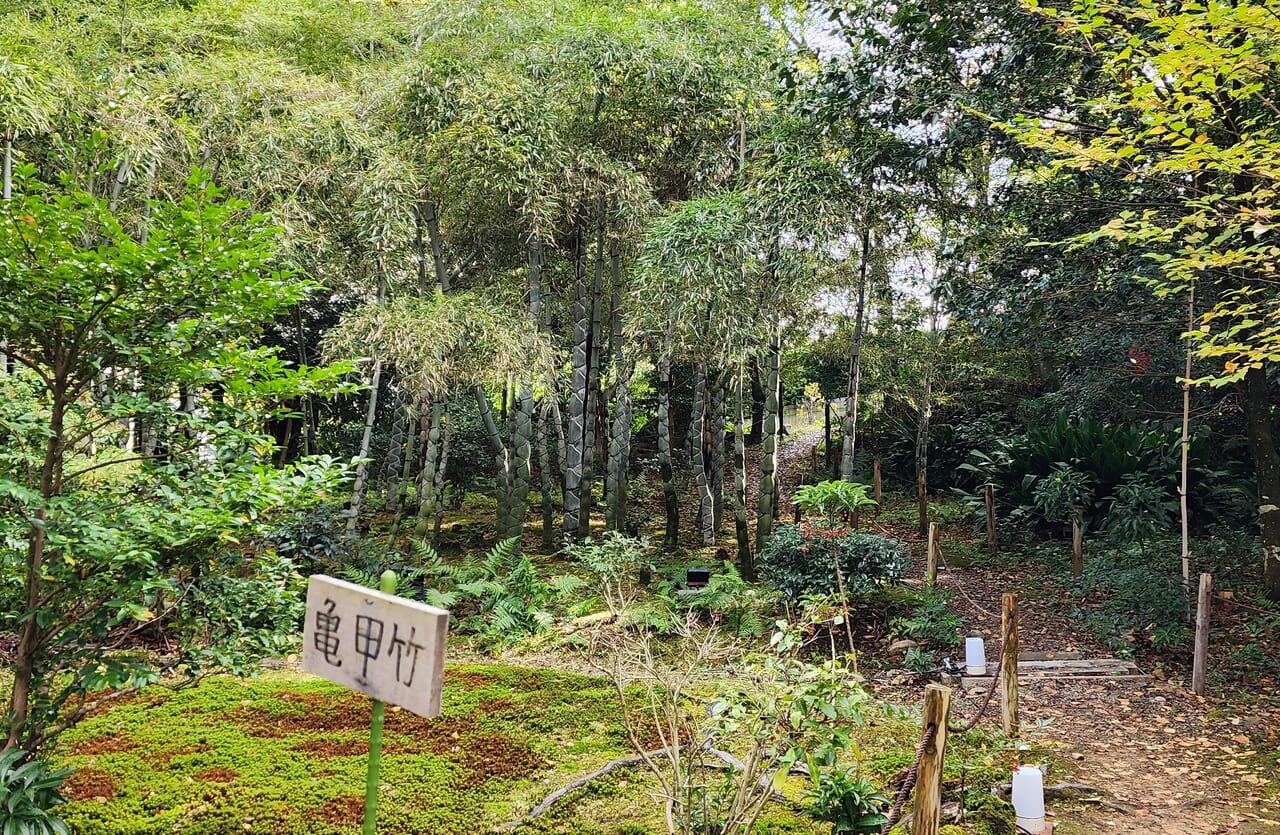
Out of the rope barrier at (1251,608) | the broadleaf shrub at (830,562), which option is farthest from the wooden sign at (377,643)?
the rope barrier at (1251,608)

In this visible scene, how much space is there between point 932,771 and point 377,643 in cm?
152

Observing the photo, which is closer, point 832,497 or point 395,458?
point 832,497

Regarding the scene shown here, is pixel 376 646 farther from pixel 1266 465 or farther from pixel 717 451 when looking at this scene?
pixel 717 451

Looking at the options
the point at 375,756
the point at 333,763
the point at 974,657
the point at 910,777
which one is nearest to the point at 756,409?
the point at 974,657

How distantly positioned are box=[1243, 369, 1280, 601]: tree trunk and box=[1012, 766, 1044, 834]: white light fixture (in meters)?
3.65

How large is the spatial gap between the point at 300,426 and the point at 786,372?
25.7 ft

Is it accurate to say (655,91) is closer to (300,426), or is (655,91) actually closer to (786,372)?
(786,372)

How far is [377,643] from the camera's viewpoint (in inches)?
61.0

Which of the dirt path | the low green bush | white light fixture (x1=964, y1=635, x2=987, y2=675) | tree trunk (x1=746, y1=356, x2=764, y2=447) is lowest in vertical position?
the dirt path

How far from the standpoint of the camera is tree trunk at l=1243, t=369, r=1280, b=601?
15.3 feet

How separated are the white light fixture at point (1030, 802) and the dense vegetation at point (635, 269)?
2.23 ft

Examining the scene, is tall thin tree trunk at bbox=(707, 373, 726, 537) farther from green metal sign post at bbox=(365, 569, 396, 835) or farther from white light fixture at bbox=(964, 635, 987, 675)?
green metal sign post at bbox=(365, 569, 396, 835)

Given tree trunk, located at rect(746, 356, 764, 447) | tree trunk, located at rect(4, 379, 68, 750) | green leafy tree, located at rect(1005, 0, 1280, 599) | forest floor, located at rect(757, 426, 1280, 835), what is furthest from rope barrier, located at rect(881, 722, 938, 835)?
tree trunk, located at rect(746, 356, 764, 447)

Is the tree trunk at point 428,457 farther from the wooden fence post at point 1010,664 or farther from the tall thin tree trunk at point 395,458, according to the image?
the wooden fence post at point 1010,664
